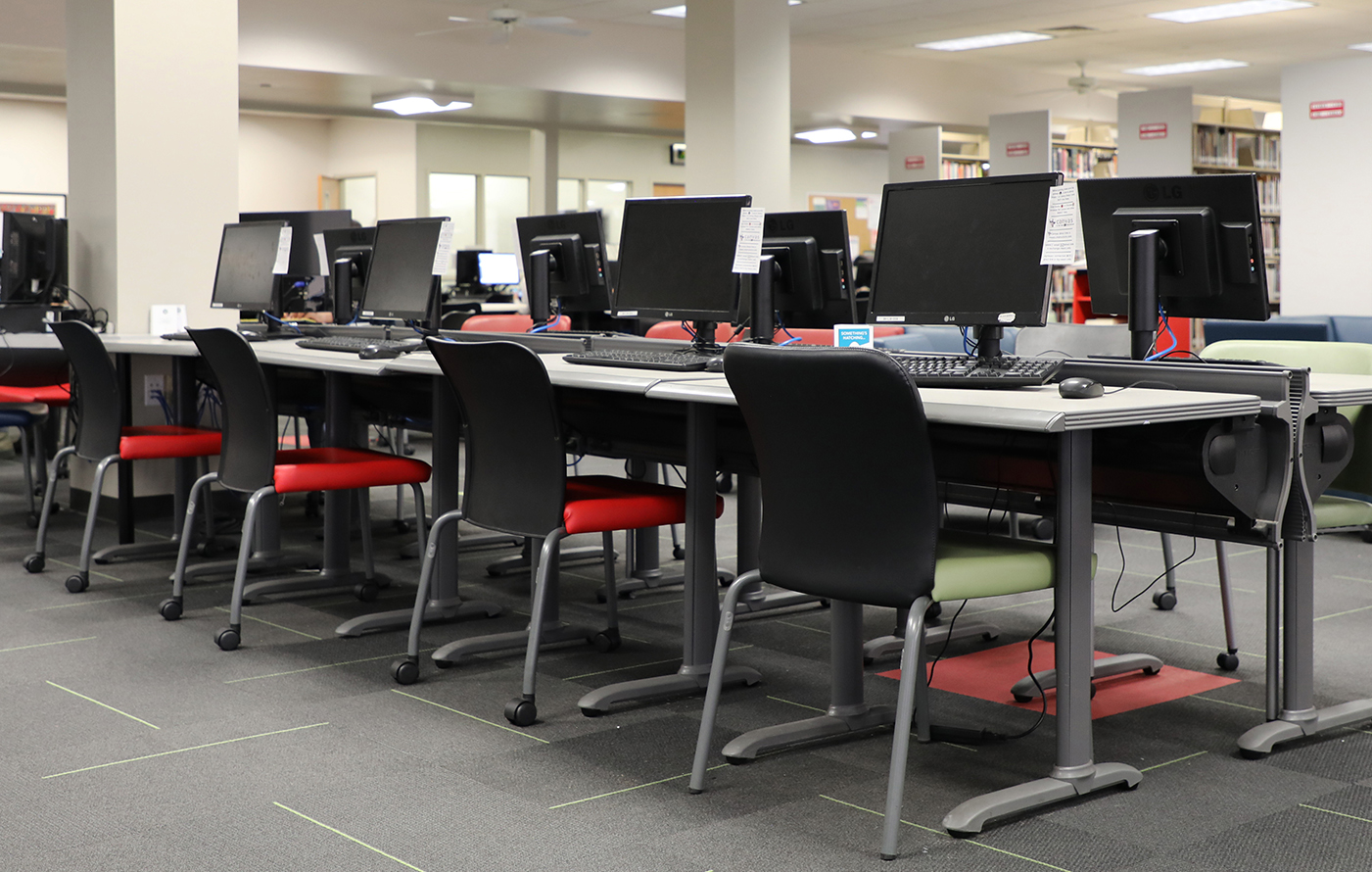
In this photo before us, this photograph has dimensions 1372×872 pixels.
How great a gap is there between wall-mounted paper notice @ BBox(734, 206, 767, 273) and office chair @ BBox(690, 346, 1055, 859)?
1051 millimetres

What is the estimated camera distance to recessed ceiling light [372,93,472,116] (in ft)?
33.4

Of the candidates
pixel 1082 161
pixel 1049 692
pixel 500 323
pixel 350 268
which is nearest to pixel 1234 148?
pixel 1082 161

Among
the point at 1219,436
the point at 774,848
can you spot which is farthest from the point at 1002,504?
the point at 774,848

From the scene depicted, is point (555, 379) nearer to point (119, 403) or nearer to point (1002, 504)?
point (1002, 504)

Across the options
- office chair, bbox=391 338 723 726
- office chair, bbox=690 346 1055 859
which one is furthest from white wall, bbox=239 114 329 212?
office chair, bbox=690 346 1055 859

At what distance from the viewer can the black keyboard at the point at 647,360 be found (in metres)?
2.94

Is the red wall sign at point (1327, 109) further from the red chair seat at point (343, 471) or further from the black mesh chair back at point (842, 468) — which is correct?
the black mesh chair back at point (842, 468)

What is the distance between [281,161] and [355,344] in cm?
1093

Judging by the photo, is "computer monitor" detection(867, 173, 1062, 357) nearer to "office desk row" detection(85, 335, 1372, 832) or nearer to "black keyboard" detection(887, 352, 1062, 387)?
"black keyboard" detection(887, 352, 1062, 387)

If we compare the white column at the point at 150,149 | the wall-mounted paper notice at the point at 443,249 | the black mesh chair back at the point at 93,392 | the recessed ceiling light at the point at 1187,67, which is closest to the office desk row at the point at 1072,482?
the wall-mounted paper notice at the point at 443,249

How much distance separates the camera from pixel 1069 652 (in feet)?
7.11

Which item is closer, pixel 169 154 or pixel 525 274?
pixel 525 274

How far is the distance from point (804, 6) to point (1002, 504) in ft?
22.8

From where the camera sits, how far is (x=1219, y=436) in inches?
88.9
